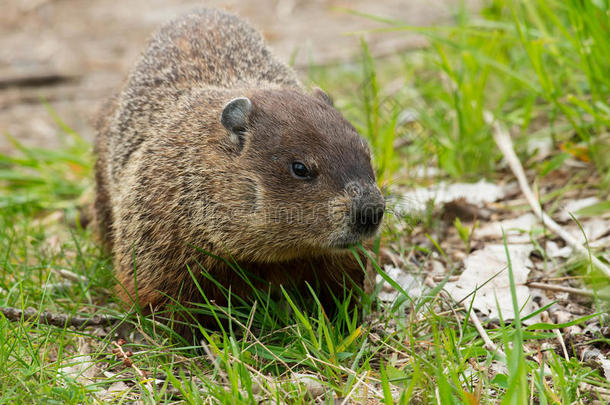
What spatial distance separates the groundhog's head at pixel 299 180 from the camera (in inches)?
153

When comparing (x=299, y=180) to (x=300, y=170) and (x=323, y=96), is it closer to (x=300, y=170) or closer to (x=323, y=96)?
(x=300, y=170)

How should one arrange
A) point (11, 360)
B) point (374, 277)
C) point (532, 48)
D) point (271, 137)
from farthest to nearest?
1. point (532, 48)
2. point (374, 277)
3. point (271, 137)
4. point (11, 360)

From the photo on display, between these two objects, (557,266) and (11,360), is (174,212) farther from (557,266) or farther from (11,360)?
(557,266)

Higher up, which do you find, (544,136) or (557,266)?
(544,136)

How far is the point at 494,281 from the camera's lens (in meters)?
4.76

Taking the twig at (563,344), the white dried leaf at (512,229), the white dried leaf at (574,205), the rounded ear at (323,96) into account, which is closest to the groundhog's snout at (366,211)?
the rounded ear at (323,96)

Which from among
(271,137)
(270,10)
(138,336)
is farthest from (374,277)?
(270,10)

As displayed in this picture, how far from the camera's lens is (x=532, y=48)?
5.60 m

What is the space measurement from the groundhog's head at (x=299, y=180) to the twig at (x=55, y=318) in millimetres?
1119

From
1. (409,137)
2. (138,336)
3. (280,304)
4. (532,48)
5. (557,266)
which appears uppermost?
(532,48)

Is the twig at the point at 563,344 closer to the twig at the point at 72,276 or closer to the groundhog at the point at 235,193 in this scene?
the groundhog at the point at 235,193

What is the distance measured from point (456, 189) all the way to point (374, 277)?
1792 millimetres

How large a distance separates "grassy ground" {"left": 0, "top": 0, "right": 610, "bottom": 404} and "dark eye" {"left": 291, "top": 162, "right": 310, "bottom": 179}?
2.83 feet

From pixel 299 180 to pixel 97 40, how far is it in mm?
9515
